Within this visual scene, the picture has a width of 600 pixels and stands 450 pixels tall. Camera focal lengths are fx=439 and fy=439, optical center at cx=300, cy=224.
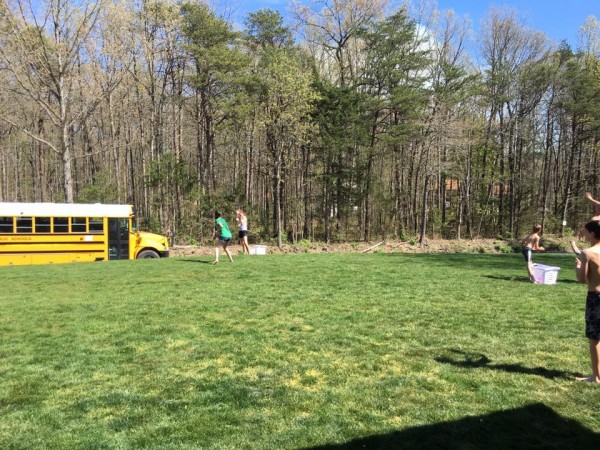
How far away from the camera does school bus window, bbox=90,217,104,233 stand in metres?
16.9

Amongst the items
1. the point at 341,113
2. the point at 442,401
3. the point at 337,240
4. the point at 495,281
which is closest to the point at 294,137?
the point at 341,113

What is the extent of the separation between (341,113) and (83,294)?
2103 centimetres

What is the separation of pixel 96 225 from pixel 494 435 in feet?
54.5

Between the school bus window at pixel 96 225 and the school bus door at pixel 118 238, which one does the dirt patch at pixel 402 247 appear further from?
the school bus window at pixel 96 225

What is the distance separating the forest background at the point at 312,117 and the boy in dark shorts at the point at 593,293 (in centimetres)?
2034

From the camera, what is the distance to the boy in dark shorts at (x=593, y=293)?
4.32m

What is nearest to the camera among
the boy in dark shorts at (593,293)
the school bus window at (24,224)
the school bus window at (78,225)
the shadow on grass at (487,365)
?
the boy in dark shorts at (593,293)

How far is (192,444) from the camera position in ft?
11.1

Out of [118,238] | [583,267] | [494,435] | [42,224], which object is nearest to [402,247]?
[118,238]

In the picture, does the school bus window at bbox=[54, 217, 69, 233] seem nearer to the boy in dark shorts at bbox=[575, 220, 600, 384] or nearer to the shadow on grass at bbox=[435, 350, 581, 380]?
the shadow on grass at bbox=[435, 350, 581, 380]

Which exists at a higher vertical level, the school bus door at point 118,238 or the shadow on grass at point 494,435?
the school bus door at point 118,238

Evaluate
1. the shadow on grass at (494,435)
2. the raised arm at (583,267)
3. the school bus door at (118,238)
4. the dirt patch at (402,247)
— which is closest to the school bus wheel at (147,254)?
the school bus door at (118,238)

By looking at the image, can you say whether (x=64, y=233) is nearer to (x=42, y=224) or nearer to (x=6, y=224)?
(x=42, y=224)

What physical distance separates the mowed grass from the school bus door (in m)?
7.33
